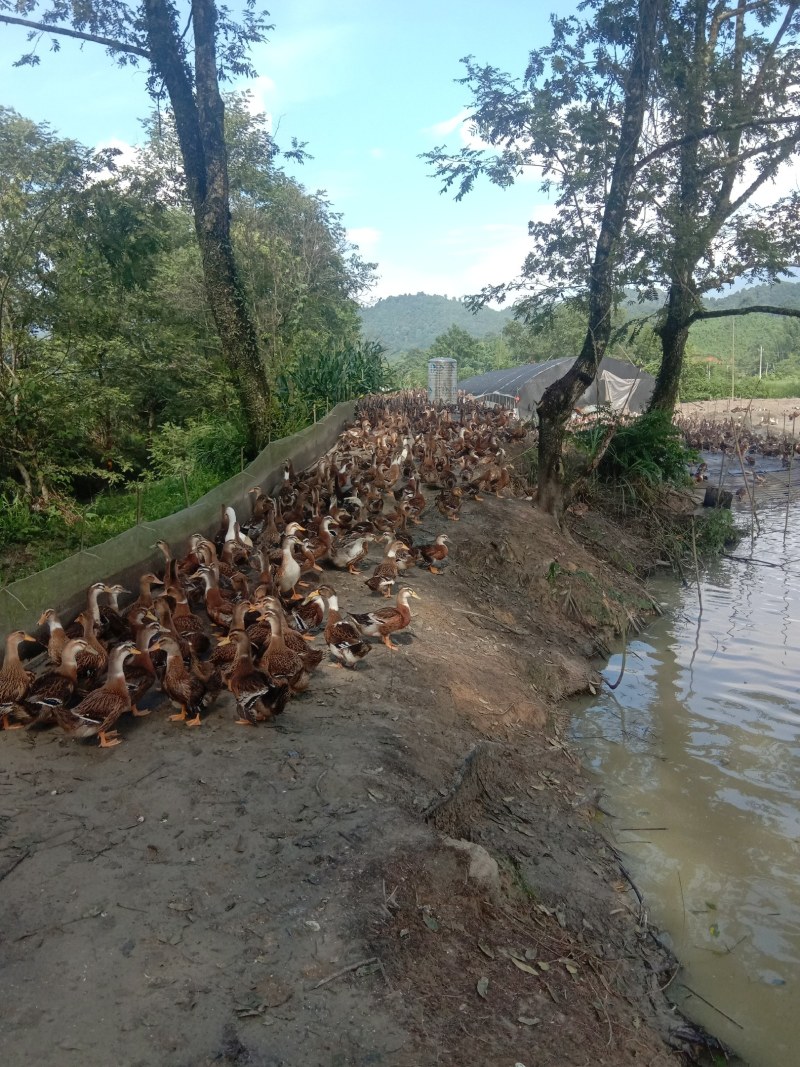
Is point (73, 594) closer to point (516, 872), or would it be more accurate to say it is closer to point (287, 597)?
point (287, 597)

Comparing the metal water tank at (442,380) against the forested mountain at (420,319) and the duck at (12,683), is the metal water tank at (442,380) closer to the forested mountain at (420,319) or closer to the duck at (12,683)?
the duck at (12,683)

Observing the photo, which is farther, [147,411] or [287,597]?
[147,411]

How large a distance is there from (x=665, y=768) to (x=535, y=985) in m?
3.79

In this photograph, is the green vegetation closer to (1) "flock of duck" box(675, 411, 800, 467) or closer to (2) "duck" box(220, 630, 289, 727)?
(2) "duck" box(220, 630, 289, 727)

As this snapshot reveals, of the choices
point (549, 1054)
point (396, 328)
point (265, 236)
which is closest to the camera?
point (549, 1054)

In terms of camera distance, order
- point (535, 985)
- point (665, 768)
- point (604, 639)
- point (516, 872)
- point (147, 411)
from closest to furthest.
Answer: point (535, 985) → point (516, 872) → point (665, 768) → point (604, 639) → point (147, 411)

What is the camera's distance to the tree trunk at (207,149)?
12312 mm

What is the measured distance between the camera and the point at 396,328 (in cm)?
16562

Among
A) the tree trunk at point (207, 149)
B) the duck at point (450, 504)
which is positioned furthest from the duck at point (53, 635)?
the tree trunk at point (207, 149)

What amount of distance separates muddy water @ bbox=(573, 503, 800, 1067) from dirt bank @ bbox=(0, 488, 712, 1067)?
0.36 meters

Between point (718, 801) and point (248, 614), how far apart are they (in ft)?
15.9

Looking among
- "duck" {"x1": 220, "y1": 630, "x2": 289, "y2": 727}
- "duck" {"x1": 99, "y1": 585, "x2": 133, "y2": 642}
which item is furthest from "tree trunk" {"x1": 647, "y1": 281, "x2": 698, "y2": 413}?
"duck" {"x1": 220, "y1": 630, "x2": 289, "y2": 727}

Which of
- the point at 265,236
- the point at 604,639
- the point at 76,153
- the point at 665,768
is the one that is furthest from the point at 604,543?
the point at 265,236

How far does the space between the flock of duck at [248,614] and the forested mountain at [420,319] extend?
144580 millimetres
